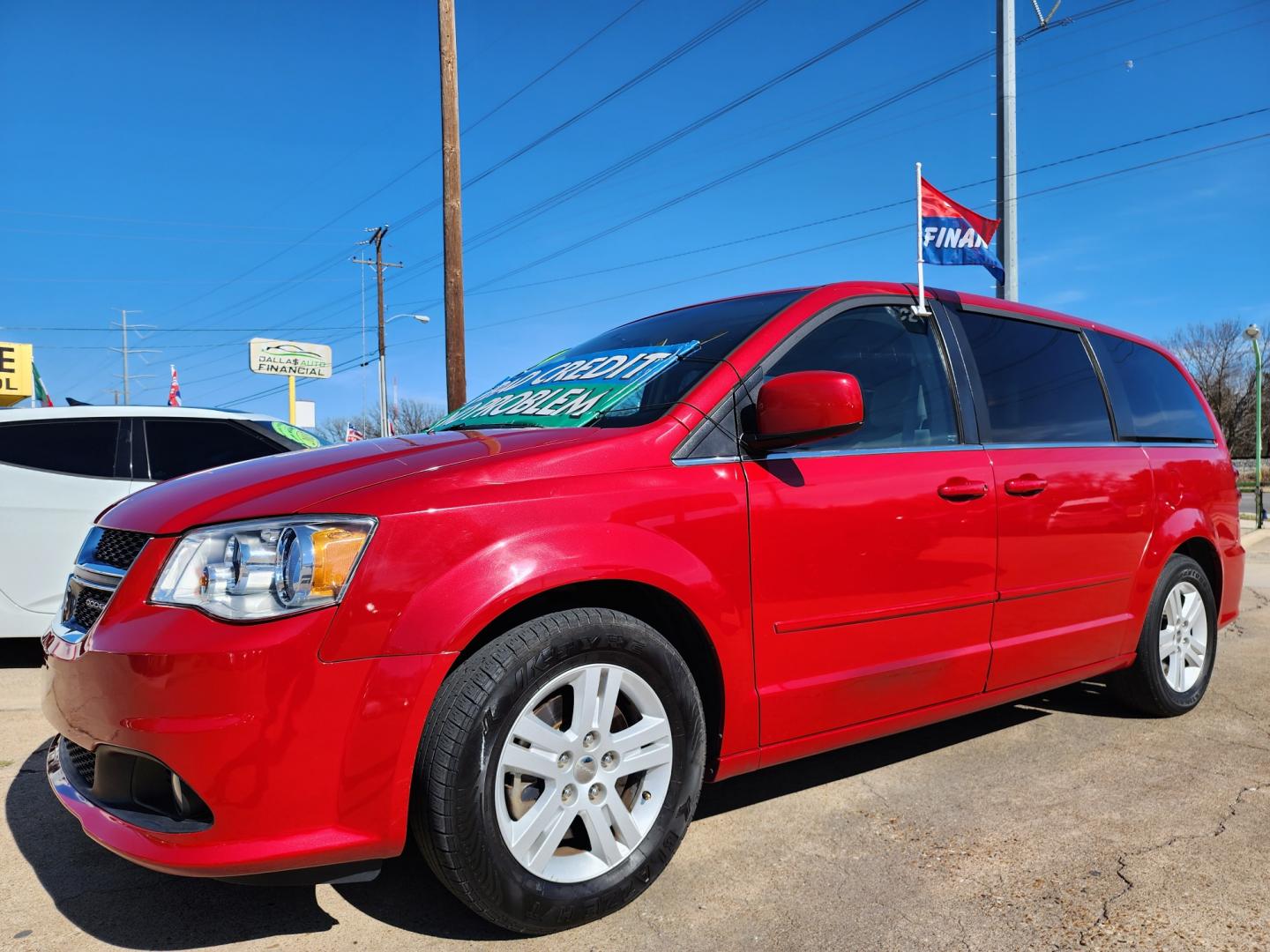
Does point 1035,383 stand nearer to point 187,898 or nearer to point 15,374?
point 187,898

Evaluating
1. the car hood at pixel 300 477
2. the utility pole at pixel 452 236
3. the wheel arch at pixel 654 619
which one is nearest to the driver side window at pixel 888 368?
the wheel arch at pixel 654 619

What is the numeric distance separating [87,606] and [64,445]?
11.8 ft

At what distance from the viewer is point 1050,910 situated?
237cm

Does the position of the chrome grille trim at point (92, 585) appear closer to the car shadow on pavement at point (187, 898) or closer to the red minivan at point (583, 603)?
the red minivan at point (583, 603)

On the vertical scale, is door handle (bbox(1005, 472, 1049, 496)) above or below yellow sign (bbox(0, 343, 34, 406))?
below

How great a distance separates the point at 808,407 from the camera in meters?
2.50

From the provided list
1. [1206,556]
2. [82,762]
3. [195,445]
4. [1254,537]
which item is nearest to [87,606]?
[82,762]

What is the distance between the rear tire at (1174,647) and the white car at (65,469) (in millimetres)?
5171

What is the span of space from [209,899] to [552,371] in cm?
199

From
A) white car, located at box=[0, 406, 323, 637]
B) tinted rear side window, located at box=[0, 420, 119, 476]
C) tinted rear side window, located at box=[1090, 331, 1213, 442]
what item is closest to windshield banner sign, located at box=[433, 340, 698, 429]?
tinted rear side window, located at box=[1090, 331, 1213, 442]

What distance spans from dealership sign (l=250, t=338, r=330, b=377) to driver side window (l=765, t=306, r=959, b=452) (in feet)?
113

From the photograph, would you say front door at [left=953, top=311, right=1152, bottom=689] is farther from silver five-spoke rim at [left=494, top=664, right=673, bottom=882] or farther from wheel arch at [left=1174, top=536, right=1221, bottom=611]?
silver five-spoke rim at [left=494, top=664, right=673, bottom=882]

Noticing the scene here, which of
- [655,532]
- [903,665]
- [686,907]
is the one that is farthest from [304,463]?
[903,665]

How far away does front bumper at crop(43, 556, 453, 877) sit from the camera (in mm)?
1906
